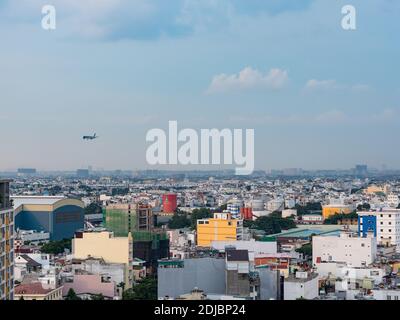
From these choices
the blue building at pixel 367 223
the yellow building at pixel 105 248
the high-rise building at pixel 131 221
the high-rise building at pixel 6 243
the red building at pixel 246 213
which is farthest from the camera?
the red building at pixel 246 213

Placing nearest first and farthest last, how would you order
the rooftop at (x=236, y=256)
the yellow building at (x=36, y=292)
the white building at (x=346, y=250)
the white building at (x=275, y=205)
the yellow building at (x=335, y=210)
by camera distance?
the yellow building at (x=36, y=292) < the rooftop at (x=236, y=256) < the white building at (x=346, y=250) < the yellow building at (x=335, y=210) < the white building at (x=275, y=205)

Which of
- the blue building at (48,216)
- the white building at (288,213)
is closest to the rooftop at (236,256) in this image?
the blue building at (48,216)

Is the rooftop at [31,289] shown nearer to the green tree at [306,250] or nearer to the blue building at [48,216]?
the green tree at [306,250]

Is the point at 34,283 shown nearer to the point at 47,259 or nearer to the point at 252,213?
the point at 47,259

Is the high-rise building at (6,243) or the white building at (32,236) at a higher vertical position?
the high-rise building at (6,243)

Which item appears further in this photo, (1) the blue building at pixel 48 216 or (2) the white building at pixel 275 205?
(2) the white building at pixel 275 205

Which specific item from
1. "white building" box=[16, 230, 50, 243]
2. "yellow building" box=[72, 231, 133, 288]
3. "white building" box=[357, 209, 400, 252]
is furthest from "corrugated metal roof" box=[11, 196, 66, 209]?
"white building" box=[357, 209, 400, 252]

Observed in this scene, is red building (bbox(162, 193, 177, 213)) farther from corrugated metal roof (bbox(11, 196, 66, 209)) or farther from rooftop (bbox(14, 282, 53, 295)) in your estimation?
rooftop (bbox(14, 282, 53, 295))
